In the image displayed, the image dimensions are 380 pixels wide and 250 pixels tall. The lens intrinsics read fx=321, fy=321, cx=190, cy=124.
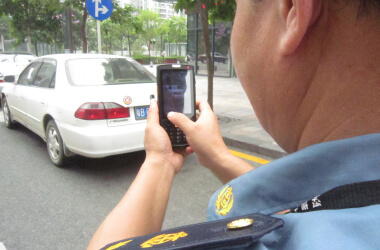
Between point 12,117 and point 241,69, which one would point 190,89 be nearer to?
point 241,69

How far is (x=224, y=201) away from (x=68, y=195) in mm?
3144

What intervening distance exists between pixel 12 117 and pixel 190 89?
18.6 ft

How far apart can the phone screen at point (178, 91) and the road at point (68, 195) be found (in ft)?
5.42

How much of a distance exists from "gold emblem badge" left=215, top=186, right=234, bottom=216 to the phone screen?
0.82 meters

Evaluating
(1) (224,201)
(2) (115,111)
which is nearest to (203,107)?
(1) (224,201)

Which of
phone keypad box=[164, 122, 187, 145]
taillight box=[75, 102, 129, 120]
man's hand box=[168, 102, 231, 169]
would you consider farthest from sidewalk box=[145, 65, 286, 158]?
man's hand box=[168, 102, 231, 169]

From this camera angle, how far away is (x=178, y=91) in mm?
1721

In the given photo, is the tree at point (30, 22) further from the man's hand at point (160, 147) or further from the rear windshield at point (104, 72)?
the man's hand at point (160, 147)

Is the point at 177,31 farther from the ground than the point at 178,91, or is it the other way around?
the point at 177,31

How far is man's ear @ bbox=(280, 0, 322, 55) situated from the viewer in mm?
607

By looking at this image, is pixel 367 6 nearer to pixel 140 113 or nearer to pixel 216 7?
pixel 140 113

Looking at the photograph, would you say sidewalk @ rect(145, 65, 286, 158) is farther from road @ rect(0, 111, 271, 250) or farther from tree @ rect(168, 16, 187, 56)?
tree @ rect(168, 16, 187, 56)

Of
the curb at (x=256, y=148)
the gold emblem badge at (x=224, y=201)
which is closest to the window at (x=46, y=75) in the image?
the curb at (x=256, y=148)

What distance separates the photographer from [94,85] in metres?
4.11
